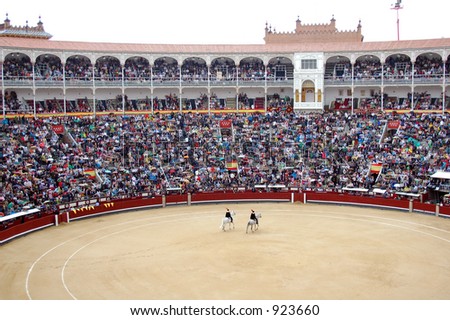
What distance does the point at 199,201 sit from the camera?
42094 millimetres

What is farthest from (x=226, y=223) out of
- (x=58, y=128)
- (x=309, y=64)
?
(x=309, y=64)

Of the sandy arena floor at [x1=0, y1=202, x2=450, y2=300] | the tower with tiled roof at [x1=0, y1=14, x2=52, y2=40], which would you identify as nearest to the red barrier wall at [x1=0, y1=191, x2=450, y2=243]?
the sandy arena floor at [x1=0, y1=202, x2=450, y2=300]

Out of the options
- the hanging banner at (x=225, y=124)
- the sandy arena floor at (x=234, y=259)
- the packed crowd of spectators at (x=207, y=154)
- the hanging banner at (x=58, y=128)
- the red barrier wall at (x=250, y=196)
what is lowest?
the sandy arena floor at (x=234, y=259)

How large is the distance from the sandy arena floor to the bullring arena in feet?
0.41

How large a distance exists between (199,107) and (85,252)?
121 feet

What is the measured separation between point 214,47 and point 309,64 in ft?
38.6

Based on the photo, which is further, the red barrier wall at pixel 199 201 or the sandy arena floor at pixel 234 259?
the red barrier wall at pixel 199 201

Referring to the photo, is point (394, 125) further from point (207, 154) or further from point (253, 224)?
point (253, 224)

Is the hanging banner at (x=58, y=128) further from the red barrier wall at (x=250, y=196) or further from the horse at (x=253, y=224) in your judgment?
the horse at (x=253, y=224)

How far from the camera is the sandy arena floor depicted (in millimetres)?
20938

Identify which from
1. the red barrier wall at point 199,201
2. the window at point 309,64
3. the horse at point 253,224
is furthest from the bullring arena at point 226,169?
the horse at point 253,224

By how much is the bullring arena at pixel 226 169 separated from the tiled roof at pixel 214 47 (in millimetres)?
294

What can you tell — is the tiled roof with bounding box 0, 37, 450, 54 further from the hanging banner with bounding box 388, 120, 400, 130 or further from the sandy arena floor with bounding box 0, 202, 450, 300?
the sandy arena floor with bounding box 0, 202, 450, 300

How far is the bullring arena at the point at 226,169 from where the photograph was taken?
23281 mm
